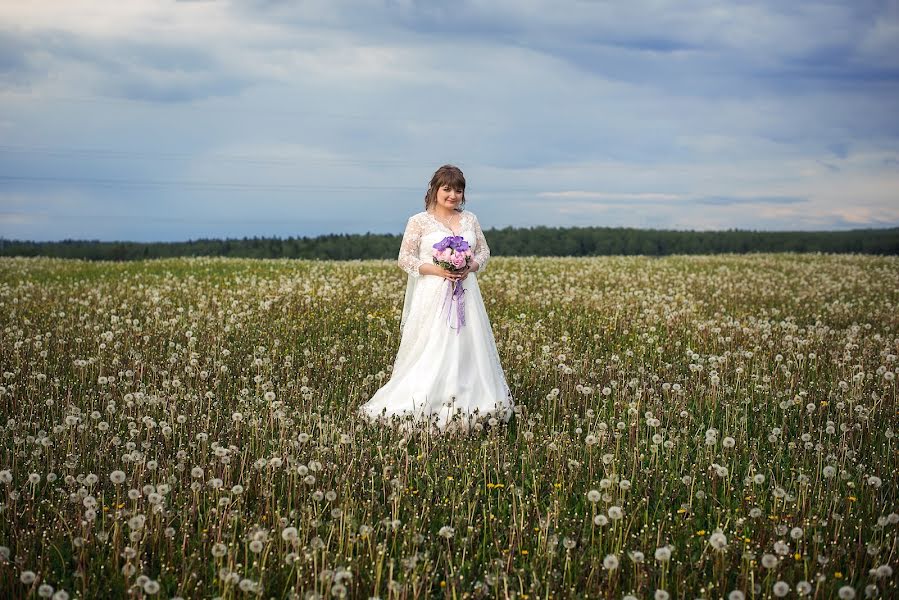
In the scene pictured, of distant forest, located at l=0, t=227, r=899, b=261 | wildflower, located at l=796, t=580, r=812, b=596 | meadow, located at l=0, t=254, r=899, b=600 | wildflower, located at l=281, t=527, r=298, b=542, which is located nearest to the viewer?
wildflower, located at l=796, t=580, r=812, b=596

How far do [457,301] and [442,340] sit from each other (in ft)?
1.55

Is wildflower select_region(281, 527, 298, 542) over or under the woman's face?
under

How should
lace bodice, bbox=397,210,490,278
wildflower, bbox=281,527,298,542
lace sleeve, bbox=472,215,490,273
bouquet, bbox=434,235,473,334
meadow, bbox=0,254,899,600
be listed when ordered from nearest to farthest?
wildflower, bbox=281,527,298,542, meadow, bbox=0,254,899,600, bouquet, bbox=434,235,473,334, lace bodice, bbox=397,210,490,278, lace sleeve, bbox=472,215,490,273

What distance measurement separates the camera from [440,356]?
8.64 meters

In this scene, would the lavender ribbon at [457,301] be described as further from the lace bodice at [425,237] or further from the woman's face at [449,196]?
the woman's face at [449,196]

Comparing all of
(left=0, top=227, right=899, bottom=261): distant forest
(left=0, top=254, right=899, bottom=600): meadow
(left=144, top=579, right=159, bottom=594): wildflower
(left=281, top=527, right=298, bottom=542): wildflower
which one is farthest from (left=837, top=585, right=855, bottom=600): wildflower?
(left=0, top=227, right=899, bottom=261): distant forest

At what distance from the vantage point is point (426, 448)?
7.32m

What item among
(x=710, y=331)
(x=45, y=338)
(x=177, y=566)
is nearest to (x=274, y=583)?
(x=177, y=566)

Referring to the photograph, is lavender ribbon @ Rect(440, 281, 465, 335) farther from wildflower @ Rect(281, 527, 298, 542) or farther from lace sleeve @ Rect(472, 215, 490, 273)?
wildflower @ Rect(281, 527, 298, 542)

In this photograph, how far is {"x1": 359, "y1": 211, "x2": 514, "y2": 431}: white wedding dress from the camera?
852 centimetres

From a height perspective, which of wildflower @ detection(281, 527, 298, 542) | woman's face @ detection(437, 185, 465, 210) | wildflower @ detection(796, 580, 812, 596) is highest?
woman's face @ detection(437, 185, 465, 210)

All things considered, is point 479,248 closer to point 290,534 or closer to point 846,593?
point 290,534

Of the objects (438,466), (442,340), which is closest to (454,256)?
(442,340)

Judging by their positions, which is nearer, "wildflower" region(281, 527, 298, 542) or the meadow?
"wildflower" region(281, 527, 298, 542)
